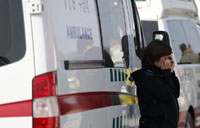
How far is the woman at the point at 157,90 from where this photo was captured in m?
5.05

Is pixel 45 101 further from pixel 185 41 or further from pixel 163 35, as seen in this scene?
pixel 185 41

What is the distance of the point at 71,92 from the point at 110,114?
0.84 metres

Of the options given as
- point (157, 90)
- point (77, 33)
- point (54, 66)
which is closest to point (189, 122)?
point (157, 90)

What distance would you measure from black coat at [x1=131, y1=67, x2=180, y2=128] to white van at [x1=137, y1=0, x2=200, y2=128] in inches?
122

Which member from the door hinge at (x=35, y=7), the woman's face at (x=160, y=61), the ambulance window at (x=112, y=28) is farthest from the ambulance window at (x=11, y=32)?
the woman's face at (x=160, y=61)

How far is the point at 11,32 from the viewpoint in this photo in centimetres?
418

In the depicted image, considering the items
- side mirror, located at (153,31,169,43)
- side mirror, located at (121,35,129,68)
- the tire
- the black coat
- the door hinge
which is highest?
the door hinge

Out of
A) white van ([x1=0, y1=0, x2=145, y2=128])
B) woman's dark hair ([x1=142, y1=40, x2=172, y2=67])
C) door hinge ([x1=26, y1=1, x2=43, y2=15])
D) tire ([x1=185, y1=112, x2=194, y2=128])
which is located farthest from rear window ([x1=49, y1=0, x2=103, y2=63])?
tire ([x1=185, y1=112, x2=194, y2=128])

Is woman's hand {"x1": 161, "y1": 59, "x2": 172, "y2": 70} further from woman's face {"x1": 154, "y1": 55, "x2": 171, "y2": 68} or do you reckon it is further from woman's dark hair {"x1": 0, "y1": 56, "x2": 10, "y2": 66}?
woman's dark hair {"x1": 0, "y1": 56, "x2": 10, "y2": 66}

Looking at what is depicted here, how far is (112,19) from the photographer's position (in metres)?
5.62

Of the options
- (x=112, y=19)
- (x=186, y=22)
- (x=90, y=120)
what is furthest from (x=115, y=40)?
(x=186, y=22)

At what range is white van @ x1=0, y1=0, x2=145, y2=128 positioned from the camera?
4.00 meters

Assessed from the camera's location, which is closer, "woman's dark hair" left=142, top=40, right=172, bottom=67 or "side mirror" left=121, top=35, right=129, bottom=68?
"woman's dark hair" left=142, top=40, right=172, bottom=67

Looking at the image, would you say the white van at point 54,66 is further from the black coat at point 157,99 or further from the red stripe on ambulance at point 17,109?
the black coat at point 157,99
